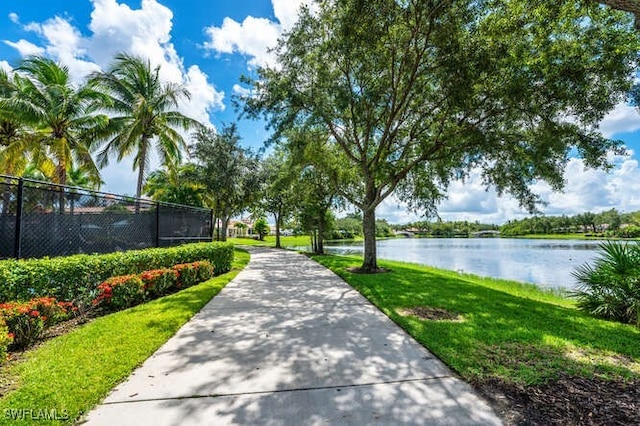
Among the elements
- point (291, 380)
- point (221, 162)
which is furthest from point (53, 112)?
point (291, 380)

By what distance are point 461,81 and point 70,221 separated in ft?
30.0

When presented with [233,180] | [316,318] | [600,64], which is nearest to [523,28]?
[600,64]

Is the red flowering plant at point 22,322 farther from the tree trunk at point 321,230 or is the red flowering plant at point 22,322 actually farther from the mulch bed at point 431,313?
the tree trunk at point 321,230

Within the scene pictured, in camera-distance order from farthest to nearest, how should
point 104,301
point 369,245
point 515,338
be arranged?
point 369,245 < point 104,301 < point 515,338

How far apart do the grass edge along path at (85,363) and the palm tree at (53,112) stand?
11.5m

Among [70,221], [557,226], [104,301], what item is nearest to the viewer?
[104,301]

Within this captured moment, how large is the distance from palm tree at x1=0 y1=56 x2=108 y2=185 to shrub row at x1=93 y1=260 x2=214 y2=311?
31.5 ft

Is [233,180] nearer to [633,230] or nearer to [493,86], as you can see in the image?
[493,86]

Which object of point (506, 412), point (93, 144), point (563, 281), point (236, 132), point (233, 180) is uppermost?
point (236, 132)

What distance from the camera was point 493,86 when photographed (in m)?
8.19

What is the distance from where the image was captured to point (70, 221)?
5922mm

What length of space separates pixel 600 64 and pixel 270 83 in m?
8.46

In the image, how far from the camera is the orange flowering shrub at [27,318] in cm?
366

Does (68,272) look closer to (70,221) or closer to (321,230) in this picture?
(70,221)
